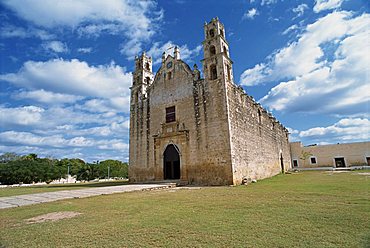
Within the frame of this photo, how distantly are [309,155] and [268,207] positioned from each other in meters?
36.9

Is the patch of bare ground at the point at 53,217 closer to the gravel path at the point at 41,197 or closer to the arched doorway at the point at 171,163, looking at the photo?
the gravel path at the point at 41,197

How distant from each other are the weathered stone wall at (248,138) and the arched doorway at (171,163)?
4.47m

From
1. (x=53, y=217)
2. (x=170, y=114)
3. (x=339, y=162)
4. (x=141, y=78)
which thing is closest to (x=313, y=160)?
(x=339, y=162)

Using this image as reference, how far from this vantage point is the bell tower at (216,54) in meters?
14.5

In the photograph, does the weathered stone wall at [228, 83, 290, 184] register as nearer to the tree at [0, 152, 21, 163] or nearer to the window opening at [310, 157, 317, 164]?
the window opening at [310, 157, 317, 164]

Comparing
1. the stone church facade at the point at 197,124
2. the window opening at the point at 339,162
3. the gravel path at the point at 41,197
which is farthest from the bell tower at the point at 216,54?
the window opening at the point at 339,162

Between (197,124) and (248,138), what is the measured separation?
428 cm

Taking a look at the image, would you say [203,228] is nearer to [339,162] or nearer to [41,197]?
[41,197]

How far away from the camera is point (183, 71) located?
16.4m

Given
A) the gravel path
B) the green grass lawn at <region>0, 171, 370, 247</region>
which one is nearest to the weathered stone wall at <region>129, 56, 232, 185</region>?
the gravel path

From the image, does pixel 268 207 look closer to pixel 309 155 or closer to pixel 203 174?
pixel 203 174

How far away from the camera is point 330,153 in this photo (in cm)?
3528

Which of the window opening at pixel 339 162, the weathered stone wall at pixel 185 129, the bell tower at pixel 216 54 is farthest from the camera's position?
the window opening at pixel 339 162

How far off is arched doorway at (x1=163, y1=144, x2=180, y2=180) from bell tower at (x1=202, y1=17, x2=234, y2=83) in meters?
5.83
